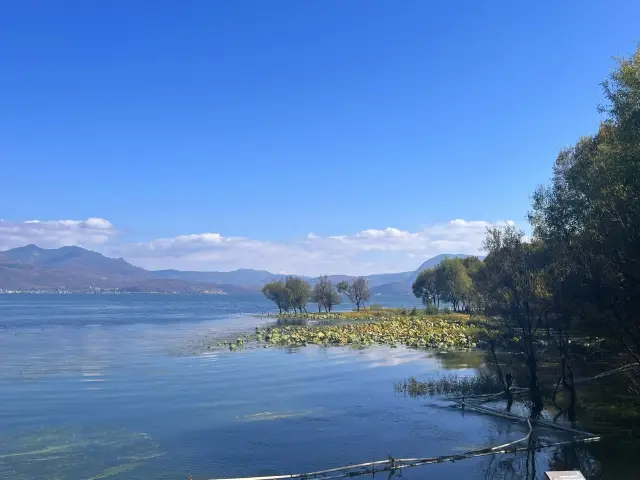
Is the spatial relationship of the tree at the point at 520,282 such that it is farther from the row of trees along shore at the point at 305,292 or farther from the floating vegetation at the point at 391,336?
the row of trees along shore at the point at 305,292

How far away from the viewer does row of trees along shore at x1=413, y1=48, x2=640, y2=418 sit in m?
22.2

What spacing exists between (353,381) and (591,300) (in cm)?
2011

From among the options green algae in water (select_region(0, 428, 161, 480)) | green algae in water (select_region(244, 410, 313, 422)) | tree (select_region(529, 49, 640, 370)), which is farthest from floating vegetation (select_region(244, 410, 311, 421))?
tree (select_region(529, 49, 640, 370))

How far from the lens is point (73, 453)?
26.0 meters

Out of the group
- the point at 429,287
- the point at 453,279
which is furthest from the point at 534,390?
the point at 429,287

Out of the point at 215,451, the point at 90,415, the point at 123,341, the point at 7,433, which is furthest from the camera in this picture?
the point at 123,341

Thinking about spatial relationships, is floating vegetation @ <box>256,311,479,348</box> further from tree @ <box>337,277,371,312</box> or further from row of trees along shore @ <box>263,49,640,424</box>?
tree @ <box>337,277,371,312</box>

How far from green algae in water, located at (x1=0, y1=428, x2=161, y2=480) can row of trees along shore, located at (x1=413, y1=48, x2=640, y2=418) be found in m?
22.0

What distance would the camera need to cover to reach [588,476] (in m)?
21.1

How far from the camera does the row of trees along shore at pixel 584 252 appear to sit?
2225 cm

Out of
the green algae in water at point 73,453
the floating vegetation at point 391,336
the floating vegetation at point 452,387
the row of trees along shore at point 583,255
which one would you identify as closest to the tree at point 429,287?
the floating vegetation at point 391,336

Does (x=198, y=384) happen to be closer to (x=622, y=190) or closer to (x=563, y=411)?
(x=563, y=411)

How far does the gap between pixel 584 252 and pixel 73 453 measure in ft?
87.4

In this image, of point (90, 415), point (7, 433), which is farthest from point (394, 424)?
point (7, 433)
